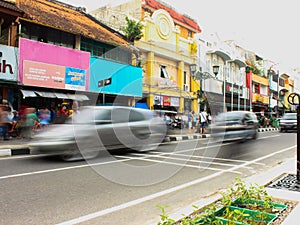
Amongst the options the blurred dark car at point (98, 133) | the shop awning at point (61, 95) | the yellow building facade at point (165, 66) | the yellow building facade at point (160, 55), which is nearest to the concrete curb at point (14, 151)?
the blurred dark car at point (98, 133)

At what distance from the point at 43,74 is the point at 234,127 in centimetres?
981

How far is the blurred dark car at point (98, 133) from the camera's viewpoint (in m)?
7.05

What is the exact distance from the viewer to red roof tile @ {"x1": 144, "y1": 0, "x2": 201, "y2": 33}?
24.1 m

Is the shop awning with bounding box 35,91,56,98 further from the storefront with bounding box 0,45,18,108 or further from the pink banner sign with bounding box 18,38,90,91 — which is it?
the storefront with bounding box 0,45,18,108

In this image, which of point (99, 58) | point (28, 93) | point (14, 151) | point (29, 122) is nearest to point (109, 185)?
point (14, 151)

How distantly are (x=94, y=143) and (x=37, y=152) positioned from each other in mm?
1590

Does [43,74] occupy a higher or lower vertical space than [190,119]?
higher

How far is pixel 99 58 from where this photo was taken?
1666 centimetres

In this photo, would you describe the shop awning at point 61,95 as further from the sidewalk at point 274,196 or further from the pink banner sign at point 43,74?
the sidewalk at point 274,196

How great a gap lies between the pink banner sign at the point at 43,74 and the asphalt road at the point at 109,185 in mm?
6643

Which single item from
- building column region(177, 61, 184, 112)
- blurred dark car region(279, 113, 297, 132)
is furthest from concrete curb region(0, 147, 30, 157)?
blurred dark car region(279, 113, 297, 132)

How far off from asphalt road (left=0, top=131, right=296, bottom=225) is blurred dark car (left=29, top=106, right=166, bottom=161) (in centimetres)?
38

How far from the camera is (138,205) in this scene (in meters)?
3.87

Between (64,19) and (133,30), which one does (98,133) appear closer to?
(64,19)
